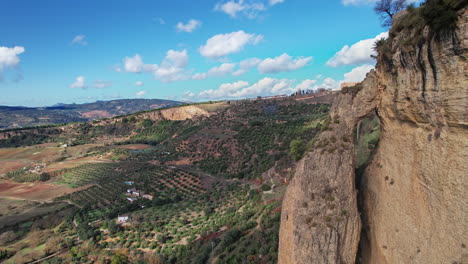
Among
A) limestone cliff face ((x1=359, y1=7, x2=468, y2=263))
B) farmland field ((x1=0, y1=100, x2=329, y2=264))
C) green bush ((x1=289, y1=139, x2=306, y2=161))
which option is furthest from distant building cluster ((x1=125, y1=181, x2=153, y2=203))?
limestone cliff face ((x1=359, y1=7, x2=468, y2=263))

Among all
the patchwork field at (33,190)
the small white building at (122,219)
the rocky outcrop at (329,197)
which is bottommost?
the patchwork field at (33,190)

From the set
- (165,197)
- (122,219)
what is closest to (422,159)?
(122,219)

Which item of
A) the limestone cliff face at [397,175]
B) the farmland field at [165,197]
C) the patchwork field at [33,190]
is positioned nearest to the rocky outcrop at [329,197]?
the limestone cliff face at [397,175]

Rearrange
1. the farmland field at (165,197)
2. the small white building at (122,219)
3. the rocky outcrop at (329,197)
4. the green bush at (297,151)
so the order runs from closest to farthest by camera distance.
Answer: the rocky outcrop at (329,197) < the green bush at (297,151) < the farmland field at (165,197) < the small white building at (122,219)

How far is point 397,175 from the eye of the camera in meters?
10.9

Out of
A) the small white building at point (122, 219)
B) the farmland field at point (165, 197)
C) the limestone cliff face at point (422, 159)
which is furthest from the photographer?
the small white building at point (122, 219)

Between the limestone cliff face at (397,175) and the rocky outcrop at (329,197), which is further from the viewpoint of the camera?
the rocky outcrop at (329,197)

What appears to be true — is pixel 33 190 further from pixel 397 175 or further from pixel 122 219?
pixel 397 175

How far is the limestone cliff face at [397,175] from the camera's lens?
802cm

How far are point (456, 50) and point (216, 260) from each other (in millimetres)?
21898

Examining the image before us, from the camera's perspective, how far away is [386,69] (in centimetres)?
1148

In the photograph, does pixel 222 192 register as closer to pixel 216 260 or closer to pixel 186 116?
pixel 216 260

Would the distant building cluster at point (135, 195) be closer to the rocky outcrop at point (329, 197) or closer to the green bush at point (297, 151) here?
the green bush at point (297, 151)

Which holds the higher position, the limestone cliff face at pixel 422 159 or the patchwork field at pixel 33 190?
the limestone cliff face at pixel 422 159
